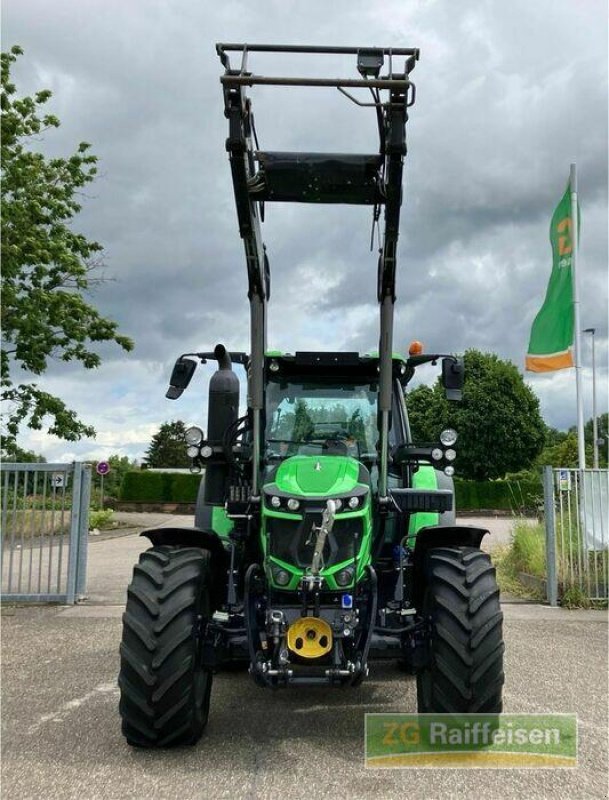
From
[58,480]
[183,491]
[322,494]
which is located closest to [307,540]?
[322,494]

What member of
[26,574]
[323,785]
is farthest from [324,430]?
[26,574]

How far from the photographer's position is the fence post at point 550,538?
9492 millimetres

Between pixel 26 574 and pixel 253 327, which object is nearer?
pixel 253 327

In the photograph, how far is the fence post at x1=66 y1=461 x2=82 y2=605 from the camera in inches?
375

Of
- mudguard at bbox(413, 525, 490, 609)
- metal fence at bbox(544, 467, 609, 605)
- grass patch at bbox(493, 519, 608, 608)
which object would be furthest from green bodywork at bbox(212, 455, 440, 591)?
grass patch at bbox(493, 519, 608, 608)

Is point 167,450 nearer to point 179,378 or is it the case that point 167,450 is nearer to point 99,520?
point 99,520

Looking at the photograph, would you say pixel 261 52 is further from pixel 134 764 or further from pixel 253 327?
pixel 134 764

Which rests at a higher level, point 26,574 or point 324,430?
point 324,430

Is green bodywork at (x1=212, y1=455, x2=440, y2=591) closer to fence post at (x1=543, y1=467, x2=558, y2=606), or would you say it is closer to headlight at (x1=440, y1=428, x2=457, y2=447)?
headlight at (x1=440, y1=428, x2=457, y2=447)

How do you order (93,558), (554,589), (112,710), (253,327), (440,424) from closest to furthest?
(253,327) < (112,710) < (554,589) < (93,558) < (440,424)

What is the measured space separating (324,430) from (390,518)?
30.8 inches

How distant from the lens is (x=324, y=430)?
5336 mm

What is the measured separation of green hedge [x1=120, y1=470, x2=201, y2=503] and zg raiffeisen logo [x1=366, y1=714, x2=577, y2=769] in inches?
1161

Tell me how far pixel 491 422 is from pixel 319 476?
3746 cm
